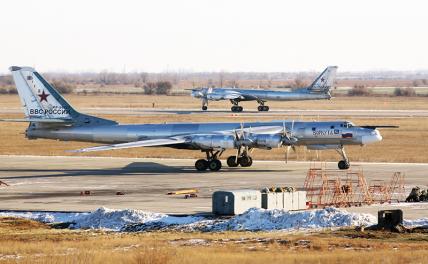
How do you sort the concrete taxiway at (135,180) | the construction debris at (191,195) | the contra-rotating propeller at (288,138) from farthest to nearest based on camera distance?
the contra-rotating propeller at (288,138) → the construction debris at (191,195) → the concrete taxiway at (135,180)

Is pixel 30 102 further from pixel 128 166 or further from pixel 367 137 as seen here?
pixel 367 137

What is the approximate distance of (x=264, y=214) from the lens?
38406mm

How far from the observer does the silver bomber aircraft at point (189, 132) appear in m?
61.2

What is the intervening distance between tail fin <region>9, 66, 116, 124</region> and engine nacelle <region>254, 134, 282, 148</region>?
1022cm

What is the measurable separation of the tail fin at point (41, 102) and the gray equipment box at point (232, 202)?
24.6m

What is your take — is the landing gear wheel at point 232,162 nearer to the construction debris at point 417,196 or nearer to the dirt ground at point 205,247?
the construction debris at point 417,196

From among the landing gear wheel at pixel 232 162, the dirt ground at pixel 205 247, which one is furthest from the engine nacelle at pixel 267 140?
the dirt ground at pixel 205 247

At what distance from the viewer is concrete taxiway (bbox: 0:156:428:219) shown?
45.3 m

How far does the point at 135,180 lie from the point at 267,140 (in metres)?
8.23

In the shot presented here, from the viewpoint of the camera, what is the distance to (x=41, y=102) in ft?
212

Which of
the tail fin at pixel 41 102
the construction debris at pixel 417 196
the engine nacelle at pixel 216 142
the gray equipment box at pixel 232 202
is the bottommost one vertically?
the construction debris at pixel 417 196

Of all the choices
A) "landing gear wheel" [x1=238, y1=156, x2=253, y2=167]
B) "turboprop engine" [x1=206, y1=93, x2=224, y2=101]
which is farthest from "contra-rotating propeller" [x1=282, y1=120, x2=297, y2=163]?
"turboprop engine" [x1=206, y1=93, x2=224, y2=101]

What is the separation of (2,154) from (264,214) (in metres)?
41.8

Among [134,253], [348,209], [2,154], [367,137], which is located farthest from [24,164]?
[134,253]
